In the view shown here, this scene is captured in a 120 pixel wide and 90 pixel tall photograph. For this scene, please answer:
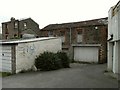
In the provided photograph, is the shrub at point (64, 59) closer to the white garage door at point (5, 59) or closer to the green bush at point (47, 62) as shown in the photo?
the green bush at point (47, 62)

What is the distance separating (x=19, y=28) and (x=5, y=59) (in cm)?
2054

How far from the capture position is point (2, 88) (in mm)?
9133

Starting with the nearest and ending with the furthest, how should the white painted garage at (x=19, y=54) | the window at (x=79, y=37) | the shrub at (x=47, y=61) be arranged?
1. the white painted garage at (x=19, y=54)
2. the shrub at (x=47, y=61)
3. the window at (x=79, y=37)

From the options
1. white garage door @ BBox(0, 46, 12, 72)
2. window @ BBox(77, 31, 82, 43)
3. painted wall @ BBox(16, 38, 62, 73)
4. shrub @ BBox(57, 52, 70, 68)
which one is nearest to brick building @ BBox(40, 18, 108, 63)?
window @ BBox(77, 31, 82, 43)

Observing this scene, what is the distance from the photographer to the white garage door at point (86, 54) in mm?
24328

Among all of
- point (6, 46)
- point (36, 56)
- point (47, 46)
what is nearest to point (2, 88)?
point (6, 46)

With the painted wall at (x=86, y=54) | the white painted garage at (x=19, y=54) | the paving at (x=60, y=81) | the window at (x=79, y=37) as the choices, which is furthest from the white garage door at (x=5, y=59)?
the window at (x=79, y=37)

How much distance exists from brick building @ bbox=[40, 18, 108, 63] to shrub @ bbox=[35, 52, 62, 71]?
923cm

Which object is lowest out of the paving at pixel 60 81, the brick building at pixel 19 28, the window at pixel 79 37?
the paving at pixel 60 81

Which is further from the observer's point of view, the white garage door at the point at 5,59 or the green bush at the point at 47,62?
the green bush at the point at 47,62

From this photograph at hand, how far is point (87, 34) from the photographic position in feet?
83.9

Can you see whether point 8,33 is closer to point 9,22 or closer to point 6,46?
point 9,22

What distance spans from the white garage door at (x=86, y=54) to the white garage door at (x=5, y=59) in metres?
13.2

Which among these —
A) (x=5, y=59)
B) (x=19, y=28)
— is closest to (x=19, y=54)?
(x=5, y=59)
